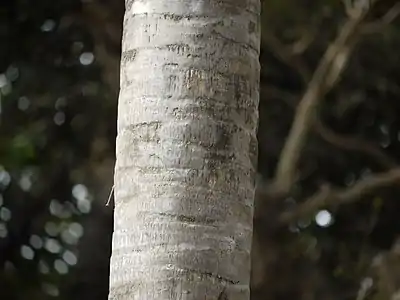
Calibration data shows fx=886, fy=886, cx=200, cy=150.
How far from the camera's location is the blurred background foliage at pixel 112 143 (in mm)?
3789

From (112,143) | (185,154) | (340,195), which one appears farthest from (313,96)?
(185,154)

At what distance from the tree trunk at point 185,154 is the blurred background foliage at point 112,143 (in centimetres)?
268

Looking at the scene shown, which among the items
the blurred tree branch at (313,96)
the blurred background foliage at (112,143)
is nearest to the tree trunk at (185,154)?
the blurred tree branch at (313,96)

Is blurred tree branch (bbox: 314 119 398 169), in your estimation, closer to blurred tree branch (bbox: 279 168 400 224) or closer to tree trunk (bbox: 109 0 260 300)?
blurred tree branch (bbox: 279 168 400 224)

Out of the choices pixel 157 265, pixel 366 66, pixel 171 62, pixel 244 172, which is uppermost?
pixel 366 66

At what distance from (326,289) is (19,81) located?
1631 mm

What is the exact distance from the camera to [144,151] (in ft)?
3.24

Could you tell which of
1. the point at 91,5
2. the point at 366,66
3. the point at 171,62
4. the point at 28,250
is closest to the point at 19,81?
the point at 91,5

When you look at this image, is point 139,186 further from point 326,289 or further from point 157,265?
point 326,289

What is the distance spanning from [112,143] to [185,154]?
3.01 m

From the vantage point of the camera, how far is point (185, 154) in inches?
38.2

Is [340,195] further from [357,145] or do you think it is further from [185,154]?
[185,154]

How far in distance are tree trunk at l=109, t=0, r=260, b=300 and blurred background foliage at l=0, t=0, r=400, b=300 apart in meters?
2.68

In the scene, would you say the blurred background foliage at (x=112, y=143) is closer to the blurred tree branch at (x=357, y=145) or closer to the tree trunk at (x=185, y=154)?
the blurred tree branch at (x=357, y=145)
